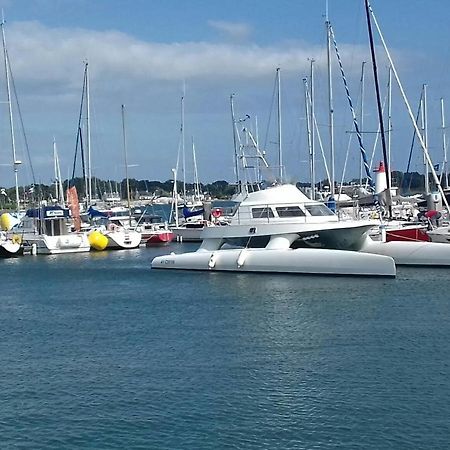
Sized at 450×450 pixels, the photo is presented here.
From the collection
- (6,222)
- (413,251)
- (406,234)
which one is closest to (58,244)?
(6,222)

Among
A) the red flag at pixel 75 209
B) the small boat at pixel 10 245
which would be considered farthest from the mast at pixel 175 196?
the small boat at pixel 10 245

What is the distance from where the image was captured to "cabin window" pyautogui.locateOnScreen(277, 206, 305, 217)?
45625 mm

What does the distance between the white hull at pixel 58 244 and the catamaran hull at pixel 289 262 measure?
18387 millimetres

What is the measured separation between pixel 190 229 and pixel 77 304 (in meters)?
34.6

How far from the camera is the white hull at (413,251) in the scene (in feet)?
143

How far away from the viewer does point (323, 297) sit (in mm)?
36812

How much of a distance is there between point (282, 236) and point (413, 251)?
257 inches

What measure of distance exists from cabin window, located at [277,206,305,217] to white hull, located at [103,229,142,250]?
2485 cm

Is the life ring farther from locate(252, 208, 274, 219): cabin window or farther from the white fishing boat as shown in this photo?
locate(252, 208, 274, 219): cabin window

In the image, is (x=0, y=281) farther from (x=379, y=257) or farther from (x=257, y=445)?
(x=257, y=445)

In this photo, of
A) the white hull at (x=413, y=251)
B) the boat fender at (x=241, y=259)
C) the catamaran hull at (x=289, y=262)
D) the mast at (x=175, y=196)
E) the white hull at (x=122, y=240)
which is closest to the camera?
the catamaran hull at (x=289, y=262)

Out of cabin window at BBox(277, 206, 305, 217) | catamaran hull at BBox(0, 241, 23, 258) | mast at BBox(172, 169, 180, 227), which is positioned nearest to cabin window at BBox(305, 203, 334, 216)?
cabin window at BBox(277, 206, 305, 217)

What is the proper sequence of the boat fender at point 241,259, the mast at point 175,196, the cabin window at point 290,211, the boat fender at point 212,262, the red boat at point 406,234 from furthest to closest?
the mast at point 175,196 < the red boat at point 406,234 < the boat fender at point 212,262 < the cabin window at point 290,211 < the boat fender at point 241,259

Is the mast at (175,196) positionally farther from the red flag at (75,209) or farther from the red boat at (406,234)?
the red boat at (406,234)
